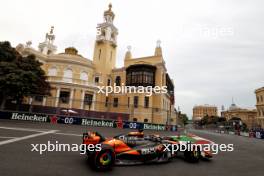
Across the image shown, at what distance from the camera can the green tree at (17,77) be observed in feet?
68.5

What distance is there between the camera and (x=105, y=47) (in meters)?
42.3

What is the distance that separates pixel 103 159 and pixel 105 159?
6 centimetres

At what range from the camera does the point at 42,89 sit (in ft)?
86.0

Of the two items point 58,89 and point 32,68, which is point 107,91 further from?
point 32,68

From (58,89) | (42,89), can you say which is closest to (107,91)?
(58,89)

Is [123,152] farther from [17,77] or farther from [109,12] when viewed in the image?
[109,12]

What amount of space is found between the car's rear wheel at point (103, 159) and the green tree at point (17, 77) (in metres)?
19.4

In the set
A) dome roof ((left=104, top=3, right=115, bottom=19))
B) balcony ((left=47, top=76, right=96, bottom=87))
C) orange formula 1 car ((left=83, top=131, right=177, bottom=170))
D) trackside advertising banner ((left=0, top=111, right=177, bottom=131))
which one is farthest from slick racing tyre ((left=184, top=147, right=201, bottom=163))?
dome roof ((left=104, top=3, right=115, bottom=19))

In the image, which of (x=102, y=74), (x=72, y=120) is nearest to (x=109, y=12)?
(x=102, y=74)

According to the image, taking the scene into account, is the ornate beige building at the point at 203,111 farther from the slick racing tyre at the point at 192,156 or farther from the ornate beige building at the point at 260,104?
the slick racing tyre at the point at 192,156

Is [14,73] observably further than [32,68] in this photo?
No

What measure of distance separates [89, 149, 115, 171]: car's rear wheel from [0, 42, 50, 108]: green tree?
19.4 metres

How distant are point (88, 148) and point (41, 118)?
44.1ft

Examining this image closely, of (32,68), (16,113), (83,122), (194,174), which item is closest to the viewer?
(194,174)
